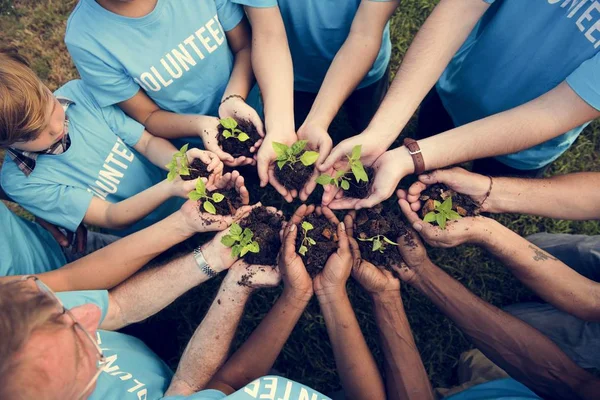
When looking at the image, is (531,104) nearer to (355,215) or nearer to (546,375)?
(355,215)

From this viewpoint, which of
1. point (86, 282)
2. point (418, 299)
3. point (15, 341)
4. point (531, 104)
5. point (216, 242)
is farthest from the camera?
point (418, 299)

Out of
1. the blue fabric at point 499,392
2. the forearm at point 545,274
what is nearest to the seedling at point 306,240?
the forearm at point 545,274

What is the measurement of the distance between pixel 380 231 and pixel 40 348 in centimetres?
176

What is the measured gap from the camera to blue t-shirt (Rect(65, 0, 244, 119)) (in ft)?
6.64

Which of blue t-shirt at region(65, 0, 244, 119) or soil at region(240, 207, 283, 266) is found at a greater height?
blue t-shirt at region(65, 0, 244, 119)

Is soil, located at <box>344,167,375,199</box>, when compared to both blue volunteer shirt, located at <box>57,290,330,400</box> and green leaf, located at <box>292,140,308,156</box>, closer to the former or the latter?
green leaf, located at <box>292,140,308,156</box>

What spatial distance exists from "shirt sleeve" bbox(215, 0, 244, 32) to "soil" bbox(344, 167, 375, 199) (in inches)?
→ 46.0

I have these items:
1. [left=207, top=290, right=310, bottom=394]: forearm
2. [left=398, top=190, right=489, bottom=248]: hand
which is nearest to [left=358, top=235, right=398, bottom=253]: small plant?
[left=398, top=190, right=489, bottom=248]: hand

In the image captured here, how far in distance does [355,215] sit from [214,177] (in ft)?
3.07

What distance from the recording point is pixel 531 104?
1.97 meters

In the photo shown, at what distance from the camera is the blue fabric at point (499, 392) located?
205cm

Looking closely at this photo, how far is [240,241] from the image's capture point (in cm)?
226

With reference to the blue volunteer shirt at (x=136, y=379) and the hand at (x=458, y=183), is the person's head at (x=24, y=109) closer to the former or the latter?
the blue volunteer shirt at (x=136, y=379)

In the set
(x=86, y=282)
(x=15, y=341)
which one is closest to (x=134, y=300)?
(x=86, y=282)
